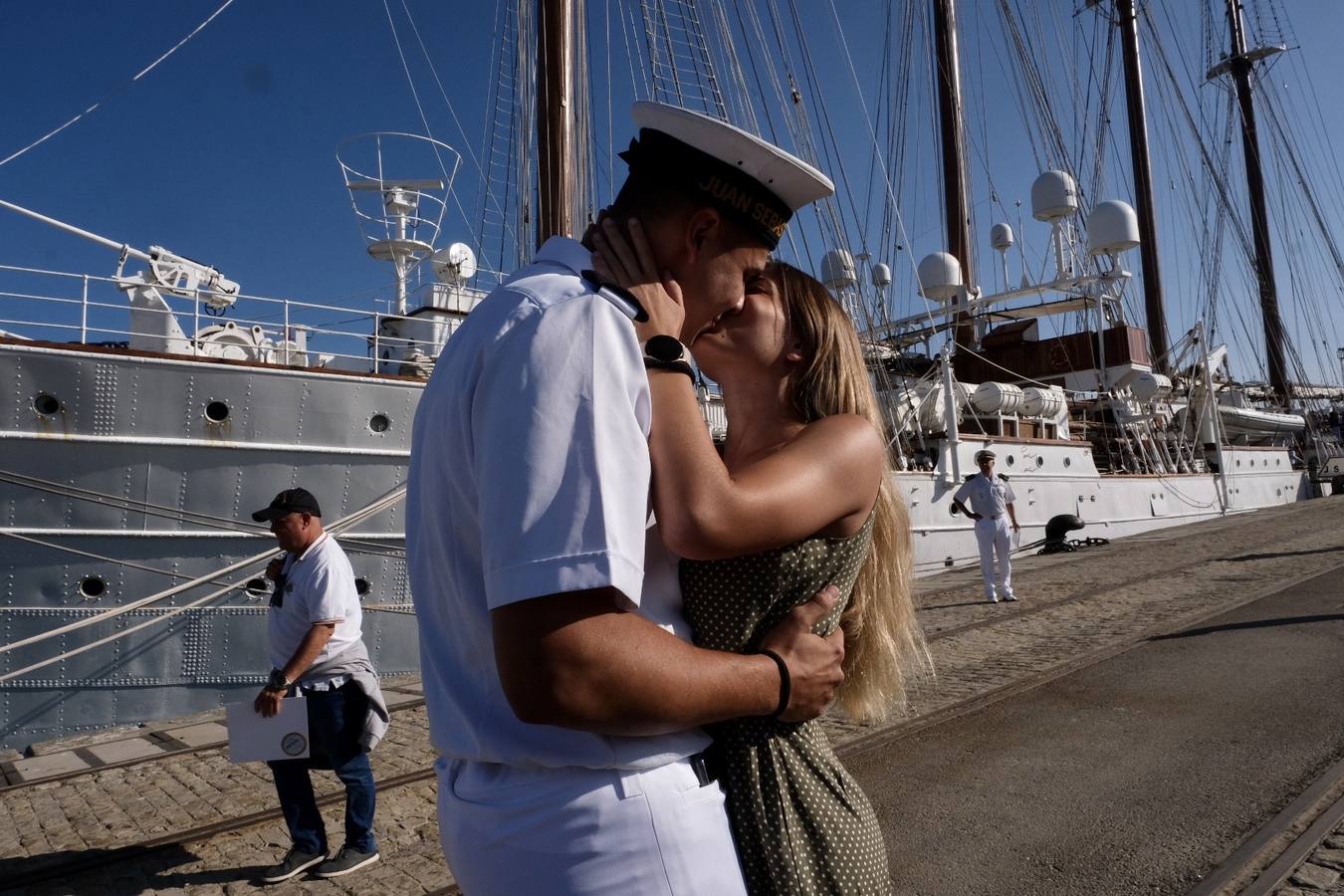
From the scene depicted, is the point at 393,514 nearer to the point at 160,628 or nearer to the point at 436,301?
the point at 160,628

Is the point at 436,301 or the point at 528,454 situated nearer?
the point at 528,454

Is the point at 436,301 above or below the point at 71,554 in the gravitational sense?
above

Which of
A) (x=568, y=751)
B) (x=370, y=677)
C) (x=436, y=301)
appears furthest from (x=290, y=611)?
(x=436, y=301)

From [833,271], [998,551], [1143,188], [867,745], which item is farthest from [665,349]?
[1143,188]

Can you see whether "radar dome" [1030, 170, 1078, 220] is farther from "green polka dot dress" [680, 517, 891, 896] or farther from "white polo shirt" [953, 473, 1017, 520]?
"green polka dot dress" [680, 517, 891, 896]

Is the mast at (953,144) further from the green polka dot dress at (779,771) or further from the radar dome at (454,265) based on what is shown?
the green polka dot dress at (779,771)

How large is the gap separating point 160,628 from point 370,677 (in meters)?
4.85

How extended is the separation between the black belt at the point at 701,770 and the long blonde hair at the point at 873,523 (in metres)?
0.44

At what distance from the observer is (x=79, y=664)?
24.7 ft

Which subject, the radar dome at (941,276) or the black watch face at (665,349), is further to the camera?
the radar dome at (941,276)

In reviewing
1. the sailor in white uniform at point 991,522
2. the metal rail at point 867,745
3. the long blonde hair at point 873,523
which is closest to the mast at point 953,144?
the sailor in white uniform at point 991,522

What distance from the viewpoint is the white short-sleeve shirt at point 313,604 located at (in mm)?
3873

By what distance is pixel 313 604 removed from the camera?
3.86 meters

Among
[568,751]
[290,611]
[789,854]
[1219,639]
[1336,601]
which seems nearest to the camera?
[568,751]
